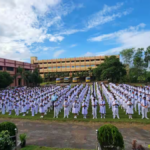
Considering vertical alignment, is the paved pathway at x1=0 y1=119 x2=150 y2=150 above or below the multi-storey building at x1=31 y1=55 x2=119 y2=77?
below

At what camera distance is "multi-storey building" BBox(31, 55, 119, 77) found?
57.7 metres

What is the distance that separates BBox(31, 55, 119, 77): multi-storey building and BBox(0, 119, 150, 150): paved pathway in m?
49.7

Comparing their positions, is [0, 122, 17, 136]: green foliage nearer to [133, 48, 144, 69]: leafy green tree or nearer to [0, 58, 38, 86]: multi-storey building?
[0, 58, 38, 86]: multi-storey building

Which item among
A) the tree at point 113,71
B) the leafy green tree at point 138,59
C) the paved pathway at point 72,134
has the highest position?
the leafy green tree at point 138,59

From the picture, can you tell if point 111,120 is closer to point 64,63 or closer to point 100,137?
point 100,137

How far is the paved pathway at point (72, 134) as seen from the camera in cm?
575

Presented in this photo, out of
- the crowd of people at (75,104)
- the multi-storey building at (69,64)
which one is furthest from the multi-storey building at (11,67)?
the multi-storey building at (69,64)

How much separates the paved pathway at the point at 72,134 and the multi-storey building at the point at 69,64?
49749 mm

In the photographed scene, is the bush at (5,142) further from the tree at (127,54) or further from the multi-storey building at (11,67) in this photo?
the tree at (127,54)

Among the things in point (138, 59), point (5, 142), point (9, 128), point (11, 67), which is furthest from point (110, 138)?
point (138, 59)

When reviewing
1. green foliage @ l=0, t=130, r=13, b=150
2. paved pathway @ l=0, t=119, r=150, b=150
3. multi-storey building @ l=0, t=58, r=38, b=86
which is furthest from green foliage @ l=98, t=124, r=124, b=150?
multi-storey building @ l=0, t=58, r=38, b=86

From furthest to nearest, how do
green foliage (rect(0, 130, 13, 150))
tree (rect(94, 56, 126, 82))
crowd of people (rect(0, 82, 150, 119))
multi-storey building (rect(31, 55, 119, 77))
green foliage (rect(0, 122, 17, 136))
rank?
1. multi-storey building (rect(31, 55, 119, 77))
2. tree (rect(94, 56, 126, 82))
3. crowd of people (rect(0, 82, 150, 119))
4. green foliage (rect(0, 122, 17, 136))
5. green foliage (rect(0, 130, 13, 150))

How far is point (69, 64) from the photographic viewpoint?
59.1 m

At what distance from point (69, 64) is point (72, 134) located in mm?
52881
